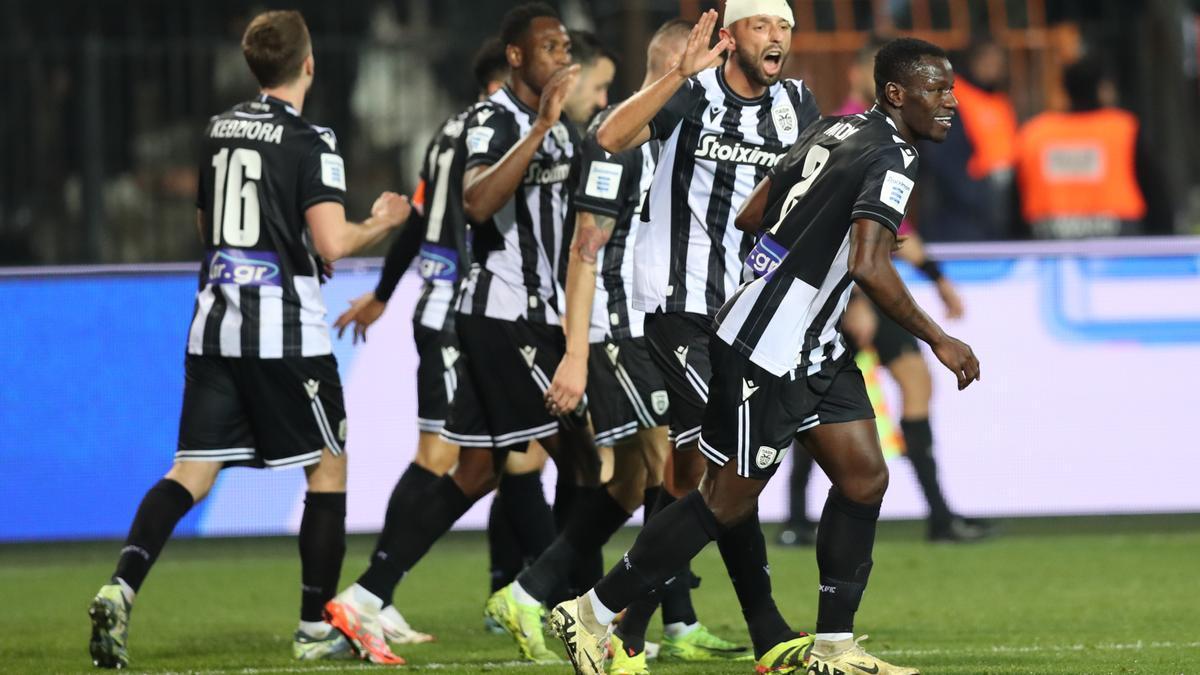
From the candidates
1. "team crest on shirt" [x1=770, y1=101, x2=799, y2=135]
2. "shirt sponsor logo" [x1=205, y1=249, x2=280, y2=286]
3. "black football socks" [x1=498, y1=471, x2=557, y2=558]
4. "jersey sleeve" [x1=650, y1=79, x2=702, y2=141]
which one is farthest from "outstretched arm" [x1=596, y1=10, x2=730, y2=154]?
"black football socks" [x1=498, y1=471, x2=557, y2=558]

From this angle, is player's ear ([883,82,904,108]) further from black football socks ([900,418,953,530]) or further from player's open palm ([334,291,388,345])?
black football socks ([900,418,953,530])

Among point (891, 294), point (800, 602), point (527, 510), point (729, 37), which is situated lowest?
point (800, 602)

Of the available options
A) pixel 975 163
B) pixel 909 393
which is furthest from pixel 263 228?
pixel 975 163

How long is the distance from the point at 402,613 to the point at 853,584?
295cm

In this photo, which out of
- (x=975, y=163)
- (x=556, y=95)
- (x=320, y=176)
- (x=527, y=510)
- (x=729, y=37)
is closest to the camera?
(x=729, y=37)

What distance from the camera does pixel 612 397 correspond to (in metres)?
6.62

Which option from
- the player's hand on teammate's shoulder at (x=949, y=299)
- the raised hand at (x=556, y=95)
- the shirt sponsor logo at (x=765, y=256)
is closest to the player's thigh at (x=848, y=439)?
the shirt sponsor logo at (x=765, y=256)

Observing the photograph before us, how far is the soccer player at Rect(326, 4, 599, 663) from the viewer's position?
6820 mm

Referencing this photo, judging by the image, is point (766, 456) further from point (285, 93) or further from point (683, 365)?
point (285, 93)

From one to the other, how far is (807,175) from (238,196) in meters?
2.19

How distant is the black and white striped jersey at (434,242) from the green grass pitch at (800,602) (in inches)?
51.5

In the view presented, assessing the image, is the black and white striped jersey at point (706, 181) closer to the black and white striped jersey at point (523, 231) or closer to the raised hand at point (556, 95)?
the raised hand at point (556, 95)

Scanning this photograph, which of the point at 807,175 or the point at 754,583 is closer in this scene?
the point at 807,175

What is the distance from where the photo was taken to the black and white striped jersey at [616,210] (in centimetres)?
622
